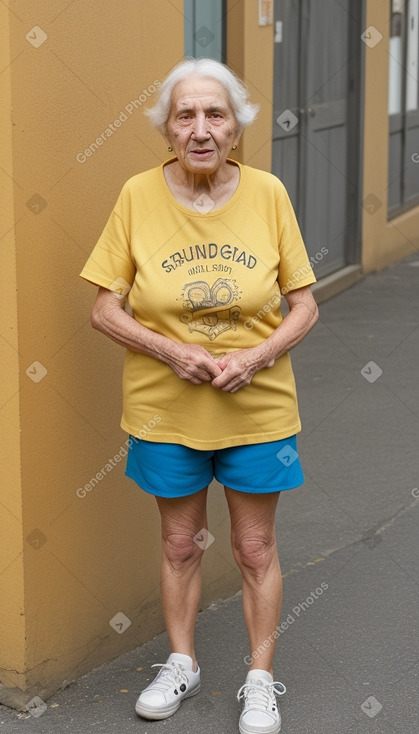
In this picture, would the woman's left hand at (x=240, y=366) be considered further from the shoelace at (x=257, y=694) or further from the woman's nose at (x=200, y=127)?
the shoelace at (x=257, y=694)

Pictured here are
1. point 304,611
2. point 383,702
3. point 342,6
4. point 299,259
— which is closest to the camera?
point 299,259

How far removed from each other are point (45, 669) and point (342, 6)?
7824mm

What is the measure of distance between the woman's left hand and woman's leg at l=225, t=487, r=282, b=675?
0.40m

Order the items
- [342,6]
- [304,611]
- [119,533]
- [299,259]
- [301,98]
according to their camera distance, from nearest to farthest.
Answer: [299,259], [119,533], [304,611], [301,98], [342,6]

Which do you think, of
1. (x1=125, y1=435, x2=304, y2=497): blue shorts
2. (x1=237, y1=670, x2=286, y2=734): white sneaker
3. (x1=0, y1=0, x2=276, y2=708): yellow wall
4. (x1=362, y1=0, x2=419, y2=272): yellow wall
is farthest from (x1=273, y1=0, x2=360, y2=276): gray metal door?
(x1=237, y1=670, x2=286, y2=734): white sneaker

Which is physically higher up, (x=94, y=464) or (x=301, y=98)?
(x=94, y=464)

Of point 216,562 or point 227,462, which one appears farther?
point 216,562

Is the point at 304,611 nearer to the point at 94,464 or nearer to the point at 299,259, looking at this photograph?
the point at 94,464

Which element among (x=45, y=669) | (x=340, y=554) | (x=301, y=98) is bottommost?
(x=301, y=98)

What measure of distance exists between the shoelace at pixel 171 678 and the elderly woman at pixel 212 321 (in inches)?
3.5

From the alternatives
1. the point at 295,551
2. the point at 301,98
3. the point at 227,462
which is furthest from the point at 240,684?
the point at 301,98

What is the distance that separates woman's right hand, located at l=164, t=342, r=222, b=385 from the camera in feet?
11.8

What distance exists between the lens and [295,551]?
5363 millimetres

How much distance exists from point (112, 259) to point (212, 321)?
1.11 ft
